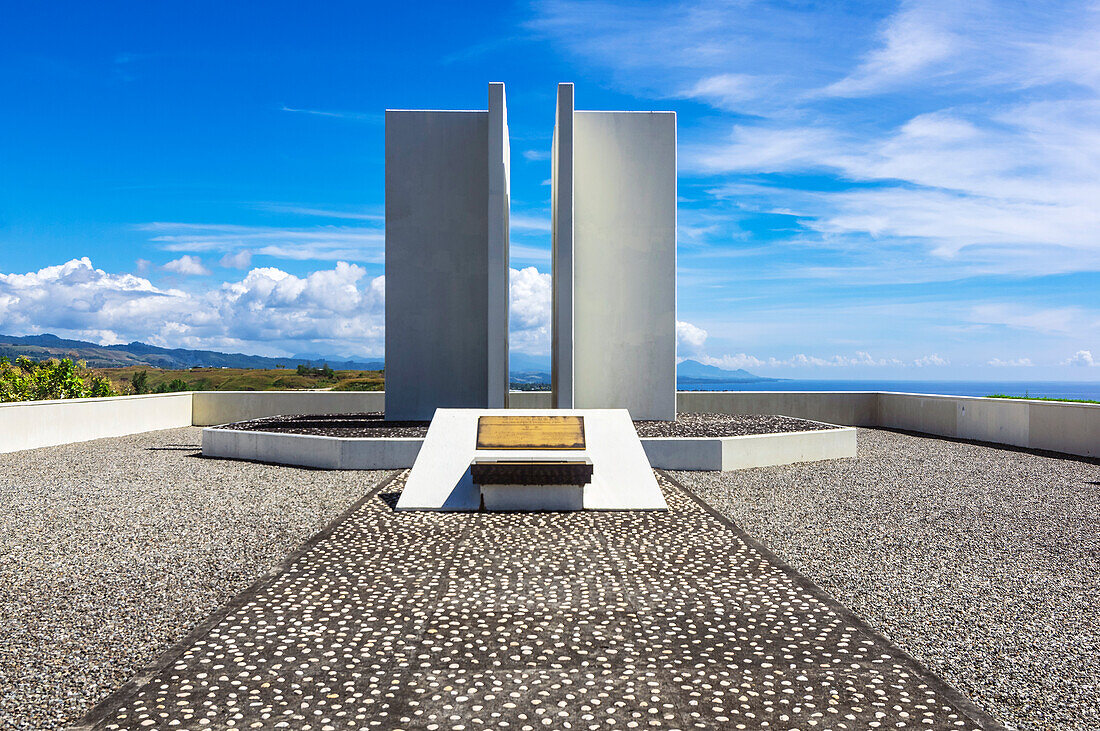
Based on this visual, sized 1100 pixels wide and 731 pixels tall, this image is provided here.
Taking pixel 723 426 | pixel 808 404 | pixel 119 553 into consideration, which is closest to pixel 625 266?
pixel 723 426

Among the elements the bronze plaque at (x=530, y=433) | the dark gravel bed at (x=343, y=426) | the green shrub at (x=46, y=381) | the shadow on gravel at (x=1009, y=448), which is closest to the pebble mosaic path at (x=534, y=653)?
the bronze plaque at (x=530, y=433)

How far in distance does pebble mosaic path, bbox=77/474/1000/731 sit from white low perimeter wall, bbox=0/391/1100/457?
35.2ft

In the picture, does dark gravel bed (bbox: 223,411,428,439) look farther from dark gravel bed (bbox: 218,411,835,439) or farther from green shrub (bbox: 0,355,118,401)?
green shrub (bbox: 0,355,118,401)

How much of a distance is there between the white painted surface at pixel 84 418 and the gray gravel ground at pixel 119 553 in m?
2.07

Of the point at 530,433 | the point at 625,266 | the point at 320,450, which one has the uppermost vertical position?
the point at 625,266

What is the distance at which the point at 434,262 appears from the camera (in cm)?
1423

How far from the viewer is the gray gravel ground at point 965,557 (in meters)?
3.68

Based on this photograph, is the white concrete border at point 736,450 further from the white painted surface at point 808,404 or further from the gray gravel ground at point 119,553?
the white painted surface at point 808,404

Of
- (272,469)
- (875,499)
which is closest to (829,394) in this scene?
(875,499)

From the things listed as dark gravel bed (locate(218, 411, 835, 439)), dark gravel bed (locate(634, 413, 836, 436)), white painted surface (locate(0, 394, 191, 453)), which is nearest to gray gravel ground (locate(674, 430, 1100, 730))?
dark gravel bed (locate(634, 413, 836, 436))

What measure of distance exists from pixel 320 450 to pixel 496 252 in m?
4.51

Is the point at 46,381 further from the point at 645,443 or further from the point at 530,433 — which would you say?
the point at 645,443

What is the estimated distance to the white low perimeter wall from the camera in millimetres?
13289

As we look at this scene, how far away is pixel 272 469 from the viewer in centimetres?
1078
